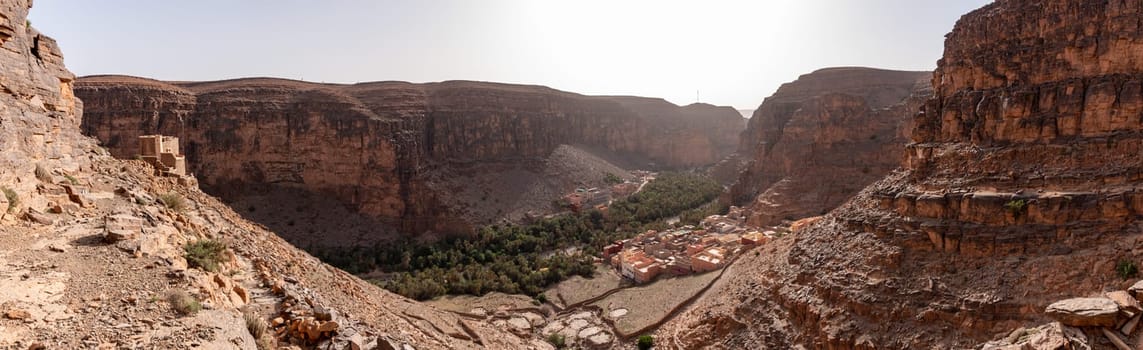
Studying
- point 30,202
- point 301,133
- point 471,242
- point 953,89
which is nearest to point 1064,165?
point 953,89

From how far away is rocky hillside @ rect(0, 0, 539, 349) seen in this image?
22.2 feet

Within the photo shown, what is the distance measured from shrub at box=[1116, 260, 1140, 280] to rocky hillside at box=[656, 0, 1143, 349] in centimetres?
13

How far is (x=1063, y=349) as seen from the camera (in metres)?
A: 8.16

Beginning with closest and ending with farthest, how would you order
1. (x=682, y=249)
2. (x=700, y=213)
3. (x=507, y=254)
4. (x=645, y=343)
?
(x=645, y=343), (x=682, y=249), (x=507, y=254), (x=700, y=213)

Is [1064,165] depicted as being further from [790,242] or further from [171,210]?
[171,210]

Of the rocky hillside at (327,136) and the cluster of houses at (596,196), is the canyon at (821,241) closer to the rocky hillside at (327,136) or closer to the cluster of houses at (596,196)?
the rocky hillside at (327,136)

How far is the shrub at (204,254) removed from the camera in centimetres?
939

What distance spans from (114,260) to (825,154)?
43.3 meters

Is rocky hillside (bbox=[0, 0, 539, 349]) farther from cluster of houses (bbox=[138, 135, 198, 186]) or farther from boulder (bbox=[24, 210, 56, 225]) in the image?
cluster of houses (bbox=[138, 135, 198, 186])

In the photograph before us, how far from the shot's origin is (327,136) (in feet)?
147

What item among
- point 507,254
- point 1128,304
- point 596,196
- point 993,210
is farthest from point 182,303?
point 596,196

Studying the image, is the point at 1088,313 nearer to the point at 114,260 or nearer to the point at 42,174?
the point at 114,260

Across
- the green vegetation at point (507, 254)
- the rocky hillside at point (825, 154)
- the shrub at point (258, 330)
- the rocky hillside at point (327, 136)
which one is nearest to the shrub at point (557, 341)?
the green vegetation at point (507, 254)

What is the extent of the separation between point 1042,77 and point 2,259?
24382 millimetres
